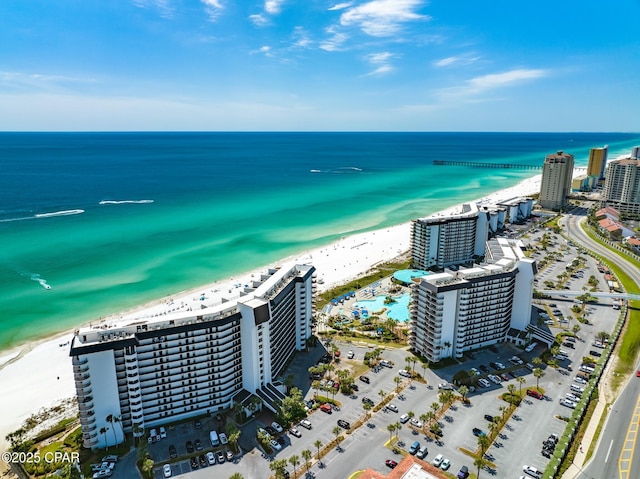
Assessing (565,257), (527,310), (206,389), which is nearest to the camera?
(206,389)

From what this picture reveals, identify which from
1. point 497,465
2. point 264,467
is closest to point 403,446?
point 497,465

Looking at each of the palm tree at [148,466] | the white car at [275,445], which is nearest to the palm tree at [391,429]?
the white car at [275,445]

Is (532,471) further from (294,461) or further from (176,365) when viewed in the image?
(176,365)

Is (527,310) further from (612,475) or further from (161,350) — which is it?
(161,350)

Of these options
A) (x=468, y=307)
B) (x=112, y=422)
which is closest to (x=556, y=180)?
(x=468, y=307)

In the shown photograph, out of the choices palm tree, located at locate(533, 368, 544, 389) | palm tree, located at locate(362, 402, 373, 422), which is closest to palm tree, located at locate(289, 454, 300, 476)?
palm tree, located at locate(362, 402, 373, 422)

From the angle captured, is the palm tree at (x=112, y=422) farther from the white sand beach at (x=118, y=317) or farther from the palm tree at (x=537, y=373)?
the palm tree at (x=537, y=373)
